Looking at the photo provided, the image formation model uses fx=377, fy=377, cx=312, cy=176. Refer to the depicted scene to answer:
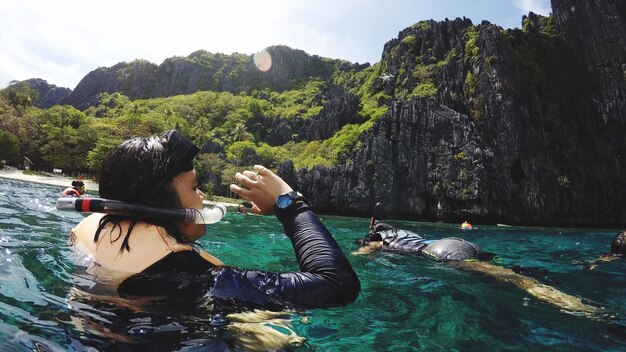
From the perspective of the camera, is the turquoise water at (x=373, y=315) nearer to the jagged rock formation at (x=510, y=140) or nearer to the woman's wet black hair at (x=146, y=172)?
the woman's wet black hair at (x=146, y=172)

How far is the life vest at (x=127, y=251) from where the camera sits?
188cm

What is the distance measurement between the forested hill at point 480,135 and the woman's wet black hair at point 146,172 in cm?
4200

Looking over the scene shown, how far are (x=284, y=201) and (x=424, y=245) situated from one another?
22.1ft

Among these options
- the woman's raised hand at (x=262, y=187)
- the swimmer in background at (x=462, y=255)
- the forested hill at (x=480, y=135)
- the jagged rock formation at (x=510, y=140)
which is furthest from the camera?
the forested hill at (x=480, y=135)

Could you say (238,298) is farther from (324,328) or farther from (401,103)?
(401,103)

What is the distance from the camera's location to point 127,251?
75.1 inches

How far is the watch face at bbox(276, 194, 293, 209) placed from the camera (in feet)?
6.63

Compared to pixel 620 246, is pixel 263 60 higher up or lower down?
higher up

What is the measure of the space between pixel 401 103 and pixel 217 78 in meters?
106

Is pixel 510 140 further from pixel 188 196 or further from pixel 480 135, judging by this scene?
pixel 188 196

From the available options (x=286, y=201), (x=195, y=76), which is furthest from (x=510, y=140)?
(x=195, y=76)

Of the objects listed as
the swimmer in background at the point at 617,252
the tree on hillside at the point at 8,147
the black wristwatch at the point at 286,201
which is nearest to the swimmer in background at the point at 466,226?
the swimmer in background at the point at 617,252

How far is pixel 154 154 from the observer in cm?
200

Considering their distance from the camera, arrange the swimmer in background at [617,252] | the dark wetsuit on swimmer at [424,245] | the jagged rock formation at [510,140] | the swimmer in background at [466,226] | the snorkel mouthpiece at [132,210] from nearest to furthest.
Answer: the snorkel mouthpiece at [132,210] → the dark wetsuit on swimmer at [424,245] → the swimmer in background at [617,252] → the swimmer in background at [466,226] → the jagged rock formation at [510,140]
